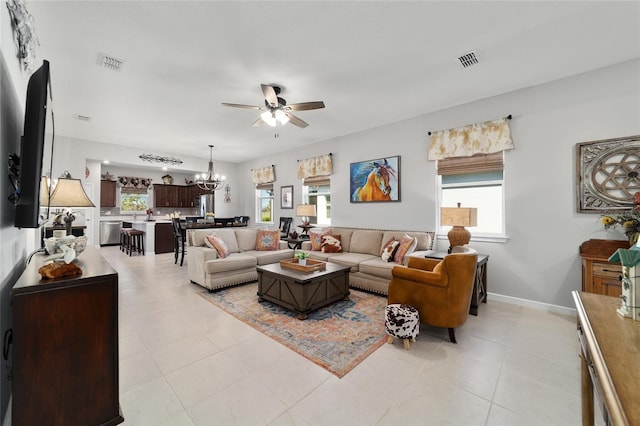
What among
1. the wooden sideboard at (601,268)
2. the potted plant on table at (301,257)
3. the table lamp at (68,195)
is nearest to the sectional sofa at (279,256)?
the potted plant on table at (301,257)

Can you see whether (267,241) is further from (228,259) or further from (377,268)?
(377,268)

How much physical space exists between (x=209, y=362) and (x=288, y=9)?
298 centimetres

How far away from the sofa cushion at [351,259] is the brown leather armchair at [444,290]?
1.45 m

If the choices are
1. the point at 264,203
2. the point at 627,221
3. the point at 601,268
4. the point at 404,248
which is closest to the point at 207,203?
the point at 264,203

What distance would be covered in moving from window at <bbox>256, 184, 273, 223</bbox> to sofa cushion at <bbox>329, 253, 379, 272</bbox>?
3.83 m

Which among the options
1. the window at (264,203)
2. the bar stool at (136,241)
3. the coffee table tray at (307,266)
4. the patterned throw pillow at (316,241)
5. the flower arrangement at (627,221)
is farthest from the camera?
the window at (264,203)

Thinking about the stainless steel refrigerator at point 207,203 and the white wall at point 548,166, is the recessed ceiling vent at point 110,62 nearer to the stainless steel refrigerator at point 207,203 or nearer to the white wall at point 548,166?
the white wall at point 548,166

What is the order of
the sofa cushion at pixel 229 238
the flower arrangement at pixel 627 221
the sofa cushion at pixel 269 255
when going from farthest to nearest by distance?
the sofa cushion at pixel 229 238
the sofa cushion at pixel 269 255
the flower arrangement at pixel 627 221

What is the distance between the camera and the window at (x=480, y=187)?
3.70 m

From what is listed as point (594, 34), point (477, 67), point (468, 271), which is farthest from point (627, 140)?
point (468, 271)

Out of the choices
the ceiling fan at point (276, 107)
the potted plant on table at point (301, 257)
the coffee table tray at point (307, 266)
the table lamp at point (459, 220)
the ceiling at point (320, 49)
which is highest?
the ceiling at point (320, 49)

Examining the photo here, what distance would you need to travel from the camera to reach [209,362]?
2115 mm

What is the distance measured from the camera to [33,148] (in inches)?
52.7

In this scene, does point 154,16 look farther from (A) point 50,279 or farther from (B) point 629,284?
(B) point 629,284
